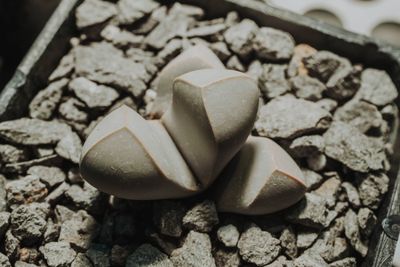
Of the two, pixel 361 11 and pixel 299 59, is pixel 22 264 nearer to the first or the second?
pixel 299 59

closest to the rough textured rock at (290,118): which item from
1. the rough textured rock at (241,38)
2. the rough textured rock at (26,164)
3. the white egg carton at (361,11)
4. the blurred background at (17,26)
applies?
the rough textured rock at (241,38)

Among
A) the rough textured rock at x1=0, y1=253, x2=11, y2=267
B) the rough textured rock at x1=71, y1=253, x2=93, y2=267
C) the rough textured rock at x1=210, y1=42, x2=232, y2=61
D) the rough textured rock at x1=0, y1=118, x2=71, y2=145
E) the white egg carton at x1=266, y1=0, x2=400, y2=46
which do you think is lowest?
the rough textured rock at x1=0, y1=253, x2=11, y2=267

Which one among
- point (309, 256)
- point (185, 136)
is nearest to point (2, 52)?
point (185, 136)

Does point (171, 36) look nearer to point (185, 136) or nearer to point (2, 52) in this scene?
point (185, 136)

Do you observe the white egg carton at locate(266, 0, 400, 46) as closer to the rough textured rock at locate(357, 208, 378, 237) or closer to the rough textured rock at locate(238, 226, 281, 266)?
the rough textured rock at locate(357, 208, 378, 237)

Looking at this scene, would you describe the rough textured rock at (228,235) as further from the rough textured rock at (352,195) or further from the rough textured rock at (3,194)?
the rough textured rock at (3,194)

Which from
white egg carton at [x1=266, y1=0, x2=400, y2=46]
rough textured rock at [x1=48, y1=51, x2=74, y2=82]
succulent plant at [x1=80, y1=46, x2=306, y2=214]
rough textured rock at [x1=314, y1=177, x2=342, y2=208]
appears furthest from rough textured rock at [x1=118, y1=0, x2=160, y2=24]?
rough textured rock at [x1=314, y1=177, x2=342, y2=208]
